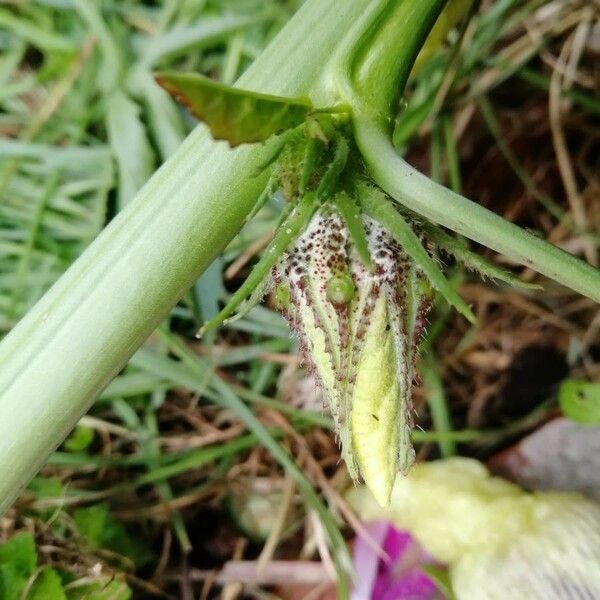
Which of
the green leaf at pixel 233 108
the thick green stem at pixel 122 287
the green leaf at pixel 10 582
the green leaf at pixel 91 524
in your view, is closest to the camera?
the green leaf at pixel 233 108

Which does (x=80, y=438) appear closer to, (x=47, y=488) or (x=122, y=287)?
(x=47, y=488)

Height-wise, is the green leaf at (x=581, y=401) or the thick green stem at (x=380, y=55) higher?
the thick green stem at (x=380, y=55)

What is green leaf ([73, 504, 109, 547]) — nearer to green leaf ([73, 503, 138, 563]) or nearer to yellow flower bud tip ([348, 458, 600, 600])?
green leaf ([73, 503, 138, 563])

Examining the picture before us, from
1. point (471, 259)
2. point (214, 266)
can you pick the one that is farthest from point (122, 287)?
point (214, 266)

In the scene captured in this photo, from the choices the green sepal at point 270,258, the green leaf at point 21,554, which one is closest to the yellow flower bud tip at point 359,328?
the green sepal at point 270,258

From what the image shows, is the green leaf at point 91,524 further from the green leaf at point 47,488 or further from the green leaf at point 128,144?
the green leaf at point 128,144

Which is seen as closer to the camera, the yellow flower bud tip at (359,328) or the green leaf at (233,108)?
the green leaf at (233,108)

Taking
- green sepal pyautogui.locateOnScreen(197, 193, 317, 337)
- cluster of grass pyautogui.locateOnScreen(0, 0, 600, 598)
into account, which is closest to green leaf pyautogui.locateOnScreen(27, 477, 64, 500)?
cluster of grass pyautogui.locateOnScreen(0, 0, 600, 598)
